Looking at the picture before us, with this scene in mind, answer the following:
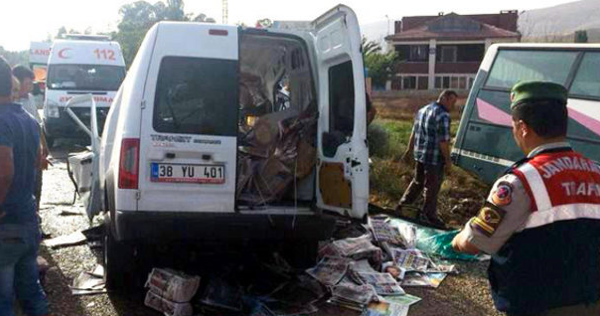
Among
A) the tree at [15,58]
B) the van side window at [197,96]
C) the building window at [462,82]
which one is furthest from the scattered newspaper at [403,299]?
the tree at [15,58]

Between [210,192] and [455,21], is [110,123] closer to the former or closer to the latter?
[210,192]

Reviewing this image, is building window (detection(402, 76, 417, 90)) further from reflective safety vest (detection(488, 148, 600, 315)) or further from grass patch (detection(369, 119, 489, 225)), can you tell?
reflective safety vest (detection(488, 148, 600, 315))

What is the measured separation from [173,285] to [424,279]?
2.41 metres

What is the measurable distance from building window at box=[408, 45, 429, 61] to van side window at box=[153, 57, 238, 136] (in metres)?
50.2

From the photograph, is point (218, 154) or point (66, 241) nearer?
point (218, 154)

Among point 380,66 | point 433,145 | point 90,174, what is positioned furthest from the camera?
point 380,66

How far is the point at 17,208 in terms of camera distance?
137 inches

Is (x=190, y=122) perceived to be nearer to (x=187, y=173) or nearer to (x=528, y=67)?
(x=187, y=173)

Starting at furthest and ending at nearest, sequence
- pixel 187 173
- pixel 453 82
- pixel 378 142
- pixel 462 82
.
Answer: pixel 453 82 → pixel 462 82 → pixel 378 142 → pixel 187 173

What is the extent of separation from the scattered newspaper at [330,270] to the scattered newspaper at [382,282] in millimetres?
170

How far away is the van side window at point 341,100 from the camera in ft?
16.3

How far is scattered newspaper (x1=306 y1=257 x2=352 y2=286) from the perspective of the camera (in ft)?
17.6

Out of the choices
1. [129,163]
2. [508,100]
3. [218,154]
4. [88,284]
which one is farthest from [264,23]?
[508,100]

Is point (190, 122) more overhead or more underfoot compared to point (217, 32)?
more underfoot
